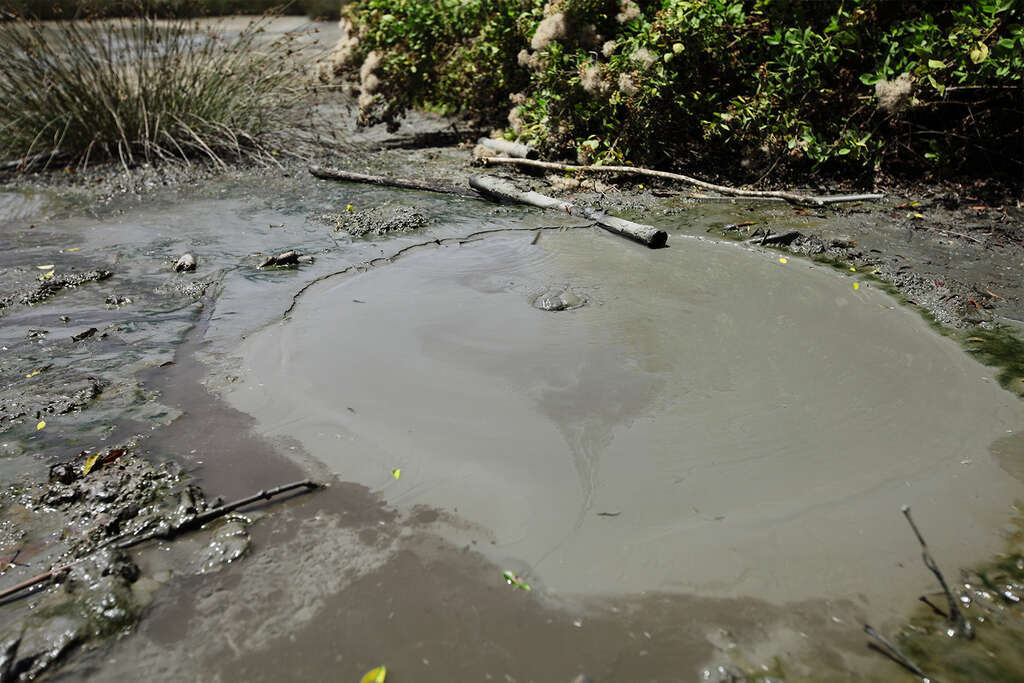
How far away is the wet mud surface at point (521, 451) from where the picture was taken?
1896mm

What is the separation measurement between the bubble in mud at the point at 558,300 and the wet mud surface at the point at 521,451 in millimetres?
18

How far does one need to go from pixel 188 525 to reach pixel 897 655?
2100 mm

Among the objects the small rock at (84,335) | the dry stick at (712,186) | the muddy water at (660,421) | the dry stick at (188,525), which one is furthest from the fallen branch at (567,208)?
the small rock at (84,335)

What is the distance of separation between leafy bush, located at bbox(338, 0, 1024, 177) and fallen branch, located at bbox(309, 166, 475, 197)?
1149mm

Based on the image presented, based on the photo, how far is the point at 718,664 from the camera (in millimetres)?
1790

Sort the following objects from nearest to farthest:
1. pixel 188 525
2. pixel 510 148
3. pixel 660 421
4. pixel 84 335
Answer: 1. pixel 188 525
2. pixel 660 421
3. pixel 84 335
4. pixel 510 148

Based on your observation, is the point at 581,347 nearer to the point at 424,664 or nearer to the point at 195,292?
the point at 424,664

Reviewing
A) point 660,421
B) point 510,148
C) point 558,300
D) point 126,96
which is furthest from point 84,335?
point 510,148

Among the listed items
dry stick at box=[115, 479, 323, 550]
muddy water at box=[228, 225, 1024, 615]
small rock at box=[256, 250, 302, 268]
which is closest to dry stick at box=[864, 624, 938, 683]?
muddy water at box=[228, 225, 1024, 615]

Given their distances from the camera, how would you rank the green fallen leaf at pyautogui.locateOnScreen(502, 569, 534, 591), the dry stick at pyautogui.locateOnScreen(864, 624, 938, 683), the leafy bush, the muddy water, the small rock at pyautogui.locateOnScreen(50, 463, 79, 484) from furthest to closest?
1. the leafy bush
2. the small rock at pyautogui.locateOnScreen(50, 463, 79, 484)
3. the muddy water
4. the green fallen leaf at pyautogui.locateOnScreen(502, 569, 534, 591)
5. the dry stick at pyautogui.locateOnScreen(864, 624, 938, 683)

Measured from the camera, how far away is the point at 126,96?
6.68 meters

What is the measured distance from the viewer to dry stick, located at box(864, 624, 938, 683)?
68.0 inches

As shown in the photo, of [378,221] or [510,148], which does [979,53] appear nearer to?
[510,148]

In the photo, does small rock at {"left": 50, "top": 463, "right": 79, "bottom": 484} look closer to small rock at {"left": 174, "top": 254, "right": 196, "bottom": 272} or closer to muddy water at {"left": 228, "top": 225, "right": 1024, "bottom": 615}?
muddy water at {"left": 228, "top": 225, "right": 1024, "bottom": 615}
